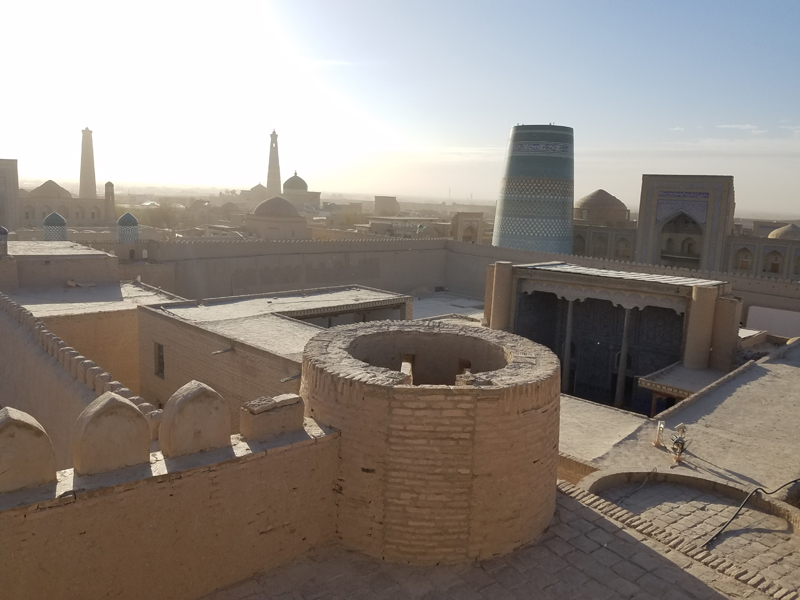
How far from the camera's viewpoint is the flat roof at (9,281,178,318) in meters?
12.0

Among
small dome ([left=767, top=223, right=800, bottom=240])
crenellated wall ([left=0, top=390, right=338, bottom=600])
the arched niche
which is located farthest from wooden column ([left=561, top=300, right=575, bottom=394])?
small dome ([left=767, top=223, right=800, bottom=240])

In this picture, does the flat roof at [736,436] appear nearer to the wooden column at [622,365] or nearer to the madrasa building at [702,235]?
the wooden column at [622,365]

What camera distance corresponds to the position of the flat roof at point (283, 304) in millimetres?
12281

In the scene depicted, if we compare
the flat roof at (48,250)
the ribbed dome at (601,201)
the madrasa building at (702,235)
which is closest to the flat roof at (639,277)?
the madrasa building at (702,235)

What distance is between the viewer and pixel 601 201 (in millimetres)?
35469

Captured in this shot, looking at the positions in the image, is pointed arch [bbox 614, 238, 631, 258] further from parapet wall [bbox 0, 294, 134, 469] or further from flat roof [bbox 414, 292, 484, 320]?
parapet wall [bbox 0, 294, 134, 469]

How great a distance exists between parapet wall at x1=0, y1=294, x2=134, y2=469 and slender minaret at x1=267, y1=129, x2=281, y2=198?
159ft

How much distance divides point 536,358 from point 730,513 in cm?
421

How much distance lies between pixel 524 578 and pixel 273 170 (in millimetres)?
55996

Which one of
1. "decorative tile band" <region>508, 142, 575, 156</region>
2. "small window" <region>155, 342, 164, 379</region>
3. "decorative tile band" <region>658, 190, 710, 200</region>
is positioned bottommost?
"small window" <region>155, 342, 164, 379</region>

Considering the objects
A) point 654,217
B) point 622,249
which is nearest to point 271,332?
point 654,217

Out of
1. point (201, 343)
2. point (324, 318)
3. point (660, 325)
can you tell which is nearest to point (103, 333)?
point (201, 343)

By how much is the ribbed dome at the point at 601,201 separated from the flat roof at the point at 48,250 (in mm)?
26917

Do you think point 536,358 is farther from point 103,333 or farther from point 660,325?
point 660,325
